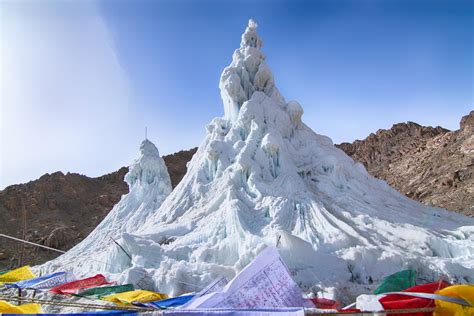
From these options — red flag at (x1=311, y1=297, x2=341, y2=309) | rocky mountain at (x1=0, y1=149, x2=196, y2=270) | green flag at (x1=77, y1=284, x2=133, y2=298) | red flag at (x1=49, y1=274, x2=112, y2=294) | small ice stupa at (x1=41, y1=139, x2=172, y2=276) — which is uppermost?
rocky mountain at (x1=0, y1=149, x2=196, y2=270)

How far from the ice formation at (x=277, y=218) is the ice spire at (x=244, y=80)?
0.15ft

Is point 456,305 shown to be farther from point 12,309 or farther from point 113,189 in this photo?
point 113,189

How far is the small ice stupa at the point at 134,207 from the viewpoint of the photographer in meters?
17.9

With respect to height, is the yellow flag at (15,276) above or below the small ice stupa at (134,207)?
below

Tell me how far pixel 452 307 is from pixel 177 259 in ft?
30.1

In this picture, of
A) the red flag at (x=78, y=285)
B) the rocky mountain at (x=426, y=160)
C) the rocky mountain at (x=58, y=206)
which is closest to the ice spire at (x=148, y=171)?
the red flag at (x=78, y=285)

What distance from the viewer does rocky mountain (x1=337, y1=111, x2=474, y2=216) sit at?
4025 centimetres

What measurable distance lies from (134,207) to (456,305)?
16.9 meters

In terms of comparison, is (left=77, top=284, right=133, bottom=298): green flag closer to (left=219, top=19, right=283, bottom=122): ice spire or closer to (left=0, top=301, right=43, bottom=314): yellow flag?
(left=0, top=301, right=43, bottom=314): yellow flag

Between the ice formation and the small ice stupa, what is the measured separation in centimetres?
30

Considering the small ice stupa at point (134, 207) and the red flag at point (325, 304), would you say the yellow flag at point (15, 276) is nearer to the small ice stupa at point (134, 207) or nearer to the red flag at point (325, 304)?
the small ice stupa at point (134, 207)

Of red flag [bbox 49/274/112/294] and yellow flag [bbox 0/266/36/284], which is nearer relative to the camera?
red flag [bbox 49/274/112/294]

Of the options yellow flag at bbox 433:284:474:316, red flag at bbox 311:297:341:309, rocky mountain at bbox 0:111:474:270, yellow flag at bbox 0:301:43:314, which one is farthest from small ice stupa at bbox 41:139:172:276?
rocky mountain at bbox 0:111:474:270

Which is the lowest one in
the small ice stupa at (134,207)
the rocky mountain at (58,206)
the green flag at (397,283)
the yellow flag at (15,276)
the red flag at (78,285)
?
the green flag at (397,283)
